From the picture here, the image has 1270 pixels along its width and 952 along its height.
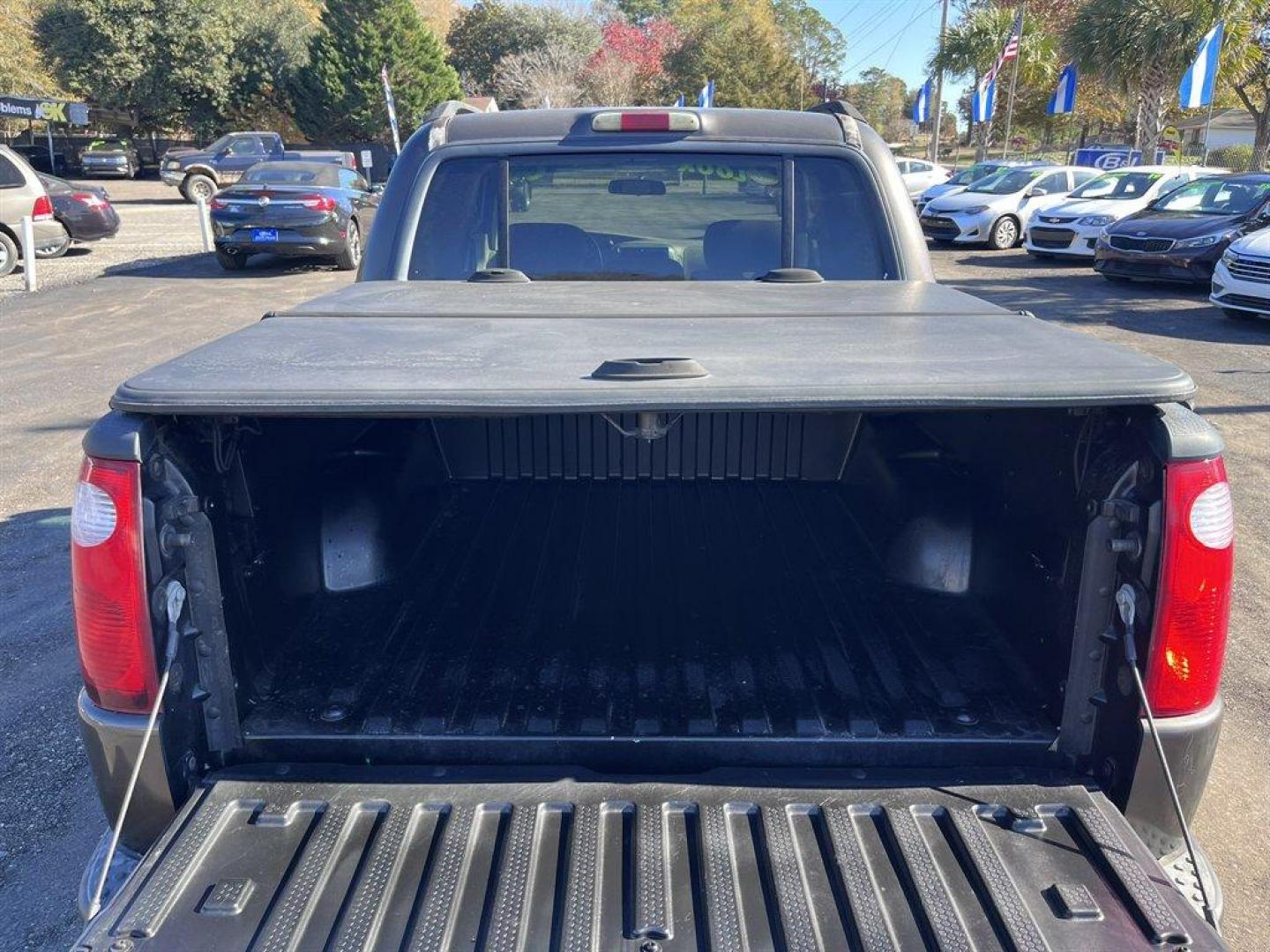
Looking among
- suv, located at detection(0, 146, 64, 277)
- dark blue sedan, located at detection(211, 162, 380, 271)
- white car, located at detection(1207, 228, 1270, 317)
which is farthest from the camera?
dark blue sedan, located at detection(211, 162, 380, 271)

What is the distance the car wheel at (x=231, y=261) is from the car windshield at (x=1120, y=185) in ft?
49.3

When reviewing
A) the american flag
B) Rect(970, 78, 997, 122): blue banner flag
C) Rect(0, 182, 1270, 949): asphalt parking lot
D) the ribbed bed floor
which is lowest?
Rect(0, 182, 1270, 949): asphalt parking lot

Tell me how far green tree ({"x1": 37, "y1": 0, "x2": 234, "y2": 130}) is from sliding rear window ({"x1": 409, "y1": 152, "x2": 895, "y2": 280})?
43.1 m

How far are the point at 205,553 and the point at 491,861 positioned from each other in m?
0.81

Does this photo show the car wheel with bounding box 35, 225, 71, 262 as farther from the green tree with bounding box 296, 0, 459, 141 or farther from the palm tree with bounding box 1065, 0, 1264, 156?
the green tree with bounding box 296, 0, 459, 141

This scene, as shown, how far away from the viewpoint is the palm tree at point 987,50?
3819 cm

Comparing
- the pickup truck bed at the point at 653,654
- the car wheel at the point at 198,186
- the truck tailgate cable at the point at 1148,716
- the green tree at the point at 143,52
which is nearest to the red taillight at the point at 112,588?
the pickup truck bed at the point at 653,654

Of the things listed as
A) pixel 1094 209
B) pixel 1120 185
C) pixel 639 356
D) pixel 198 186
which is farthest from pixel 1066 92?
pixel 639 356

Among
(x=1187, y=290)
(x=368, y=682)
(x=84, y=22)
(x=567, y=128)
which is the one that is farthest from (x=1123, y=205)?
(x=84, y=22)

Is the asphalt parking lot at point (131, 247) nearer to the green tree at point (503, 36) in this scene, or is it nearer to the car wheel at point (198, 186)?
the car wheel at point (198, 186)

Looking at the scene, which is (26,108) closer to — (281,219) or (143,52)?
(143,52)

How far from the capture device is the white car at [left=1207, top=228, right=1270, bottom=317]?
12070 millimetres

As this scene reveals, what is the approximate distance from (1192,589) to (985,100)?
36.1 m

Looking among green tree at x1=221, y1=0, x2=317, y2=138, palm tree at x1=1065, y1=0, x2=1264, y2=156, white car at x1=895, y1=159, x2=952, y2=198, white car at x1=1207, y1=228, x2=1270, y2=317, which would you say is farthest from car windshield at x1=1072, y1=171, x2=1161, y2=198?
green tree at x1=221, y1=0, x2=317, y2=138
